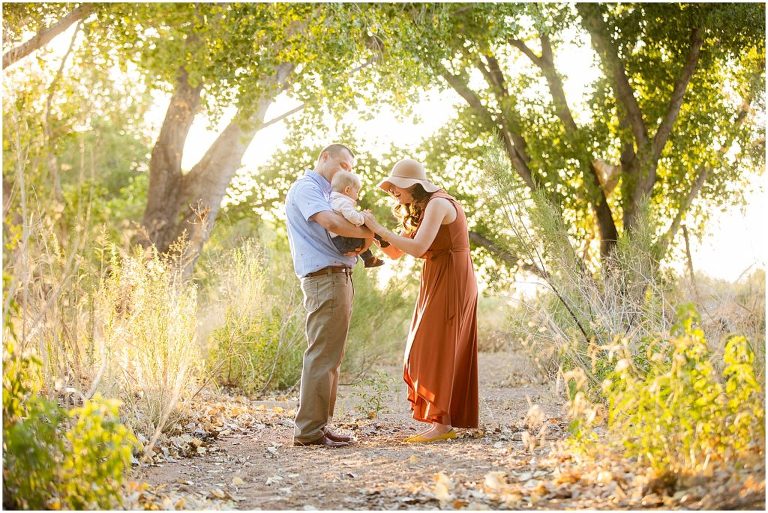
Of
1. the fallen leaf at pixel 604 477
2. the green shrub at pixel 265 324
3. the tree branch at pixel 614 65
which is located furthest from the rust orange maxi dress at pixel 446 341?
the tree branch at pixel 614 65

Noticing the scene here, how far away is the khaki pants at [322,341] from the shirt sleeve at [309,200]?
0.43 metres

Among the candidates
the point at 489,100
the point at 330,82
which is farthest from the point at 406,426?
the point at 489,100

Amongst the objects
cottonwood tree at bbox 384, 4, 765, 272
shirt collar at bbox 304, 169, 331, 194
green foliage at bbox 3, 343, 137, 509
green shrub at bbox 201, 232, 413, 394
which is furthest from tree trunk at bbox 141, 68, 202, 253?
green foliage at bbox 3, 343, 137, 509

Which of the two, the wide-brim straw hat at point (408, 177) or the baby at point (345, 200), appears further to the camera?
the wide-brim straw hat at point (408, 177)

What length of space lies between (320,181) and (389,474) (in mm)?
1940

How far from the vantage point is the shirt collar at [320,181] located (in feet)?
17.7

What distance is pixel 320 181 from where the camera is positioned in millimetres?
5426

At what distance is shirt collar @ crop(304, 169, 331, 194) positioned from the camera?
5402 millimetres

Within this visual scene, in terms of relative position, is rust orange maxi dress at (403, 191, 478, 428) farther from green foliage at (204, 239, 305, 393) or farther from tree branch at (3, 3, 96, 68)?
tree branch at (3, 3, 96, 68)

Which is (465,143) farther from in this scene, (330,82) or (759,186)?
(759,186)

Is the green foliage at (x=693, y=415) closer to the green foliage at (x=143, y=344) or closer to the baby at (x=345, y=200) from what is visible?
the baby at (x=345, y=200)

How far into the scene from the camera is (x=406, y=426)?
648 centimetres

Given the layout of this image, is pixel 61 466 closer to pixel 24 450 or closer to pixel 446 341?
pixel 24 450

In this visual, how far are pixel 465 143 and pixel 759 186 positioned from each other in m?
4.72
